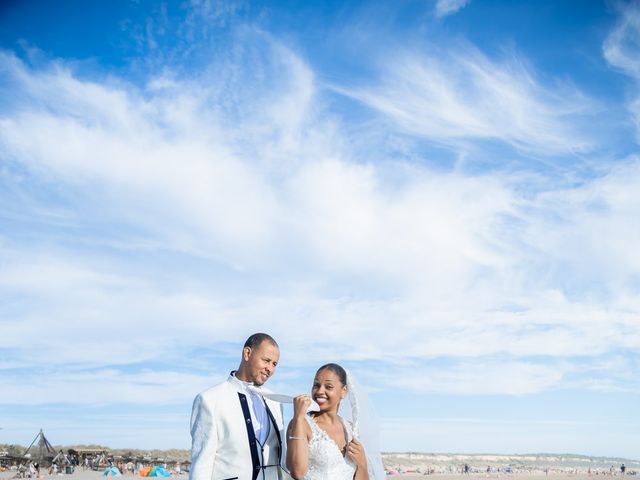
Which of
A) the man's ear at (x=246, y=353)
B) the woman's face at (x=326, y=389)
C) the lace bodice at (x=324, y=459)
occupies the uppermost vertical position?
the man's ear at (x=246, y=353)

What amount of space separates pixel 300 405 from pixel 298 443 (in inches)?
10.4

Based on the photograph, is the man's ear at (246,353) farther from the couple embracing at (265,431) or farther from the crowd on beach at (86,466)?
the crowd on beach at (86,466)

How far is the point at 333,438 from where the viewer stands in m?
5.54

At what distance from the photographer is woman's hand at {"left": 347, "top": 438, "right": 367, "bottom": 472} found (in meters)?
5.56

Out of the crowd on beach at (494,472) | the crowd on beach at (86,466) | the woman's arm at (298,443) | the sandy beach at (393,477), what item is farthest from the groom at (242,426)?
the crowd on beach at (494,472)

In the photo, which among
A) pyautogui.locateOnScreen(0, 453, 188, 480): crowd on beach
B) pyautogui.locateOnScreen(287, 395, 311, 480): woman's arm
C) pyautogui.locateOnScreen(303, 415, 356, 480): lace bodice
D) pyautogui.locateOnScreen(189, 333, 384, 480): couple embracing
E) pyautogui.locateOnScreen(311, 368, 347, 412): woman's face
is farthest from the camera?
pyautogui.locateOnScreen(0, 453, 188, 480): crowd on beach

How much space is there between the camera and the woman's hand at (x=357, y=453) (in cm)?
556

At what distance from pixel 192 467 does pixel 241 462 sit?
1.10ft

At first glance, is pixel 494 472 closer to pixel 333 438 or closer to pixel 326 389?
pixel 333 438

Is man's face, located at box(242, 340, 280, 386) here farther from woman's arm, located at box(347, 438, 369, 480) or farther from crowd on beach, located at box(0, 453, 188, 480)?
crowd on beach, located at box(0, 453, 188, 480)

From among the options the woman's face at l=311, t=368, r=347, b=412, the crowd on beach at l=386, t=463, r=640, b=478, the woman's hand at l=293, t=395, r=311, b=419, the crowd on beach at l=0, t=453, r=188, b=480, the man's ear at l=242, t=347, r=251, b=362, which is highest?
the man's ear at l=242, t=347, r=251, b=362

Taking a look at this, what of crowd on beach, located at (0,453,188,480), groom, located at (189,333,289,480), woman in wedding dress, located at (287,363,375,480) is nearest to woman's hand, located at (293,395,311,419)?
woman in wedding dress, located at (287,363,375,480)

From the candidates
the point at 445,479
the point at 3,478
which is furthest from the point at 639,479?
the point at 3,478

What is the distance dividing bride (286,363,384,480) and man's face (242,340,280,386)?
34cm
